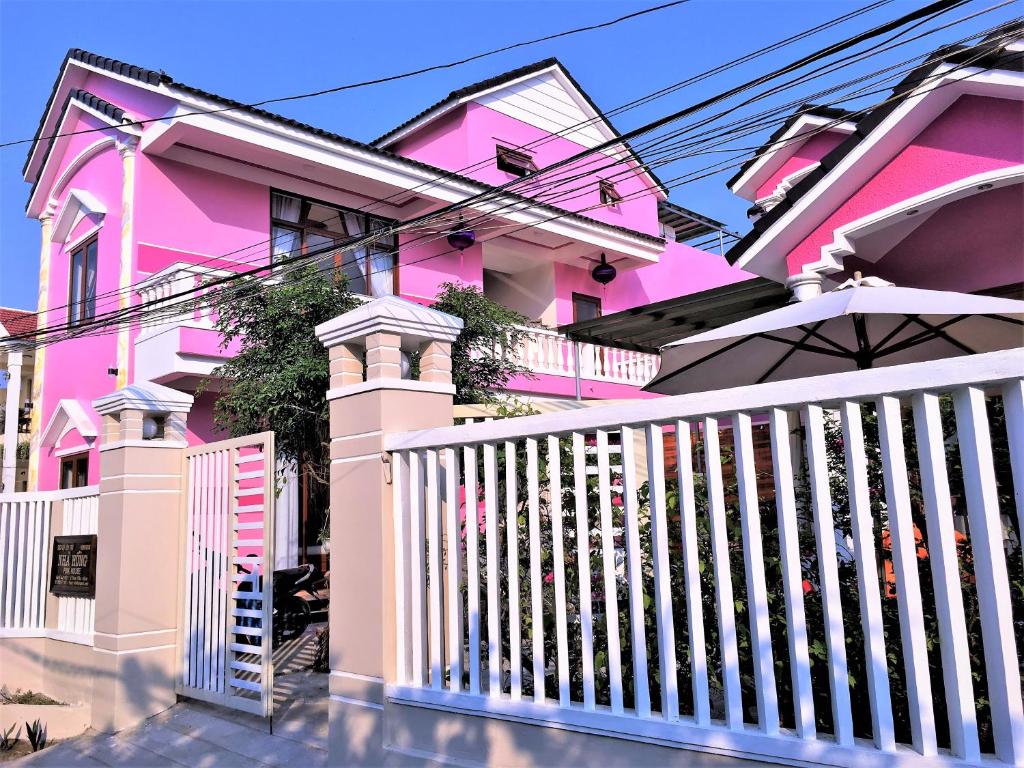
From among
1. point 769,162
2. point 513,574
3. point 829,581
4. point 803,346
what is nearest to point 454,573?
point 513,574

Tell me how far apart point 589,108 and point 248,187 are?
736cm

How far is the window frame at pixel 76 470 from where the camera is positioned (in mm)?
9988

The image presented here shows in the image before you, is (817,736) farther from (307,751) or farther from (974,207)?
(974,207)

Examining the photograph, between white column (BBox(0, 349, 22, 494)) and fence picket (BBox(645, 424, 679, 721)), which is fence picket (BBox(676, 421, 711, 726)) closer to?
fence picket (BBox(645, 424, 679, 721))

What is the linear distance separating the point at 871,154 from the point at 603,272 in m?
7.52

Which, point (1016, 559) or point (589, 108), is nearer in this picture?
point (1016, 559)

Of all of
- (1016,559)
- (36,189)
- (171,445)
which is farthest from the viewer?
(36,189)

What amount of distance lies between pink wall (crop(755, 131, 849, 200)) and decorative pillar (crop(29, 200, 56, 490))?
1022 cm

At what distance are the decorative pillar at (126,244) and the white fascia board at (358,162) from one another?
303mm

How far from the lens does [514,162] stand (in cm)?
1306

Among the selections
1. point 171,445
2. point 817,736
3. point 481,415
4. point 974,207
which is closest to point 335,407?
point 481,415

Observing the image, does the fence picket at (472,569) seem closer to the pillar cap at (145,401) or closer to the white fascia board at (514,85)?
the pillar cap at (145,401)

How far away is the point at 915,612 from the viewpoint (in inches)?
82.6

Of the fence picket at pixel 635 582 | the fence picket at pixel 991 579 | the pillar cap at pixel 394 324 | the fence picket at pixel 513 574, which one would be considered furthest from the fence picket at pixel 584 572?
the fence picket at pixel 991 579
